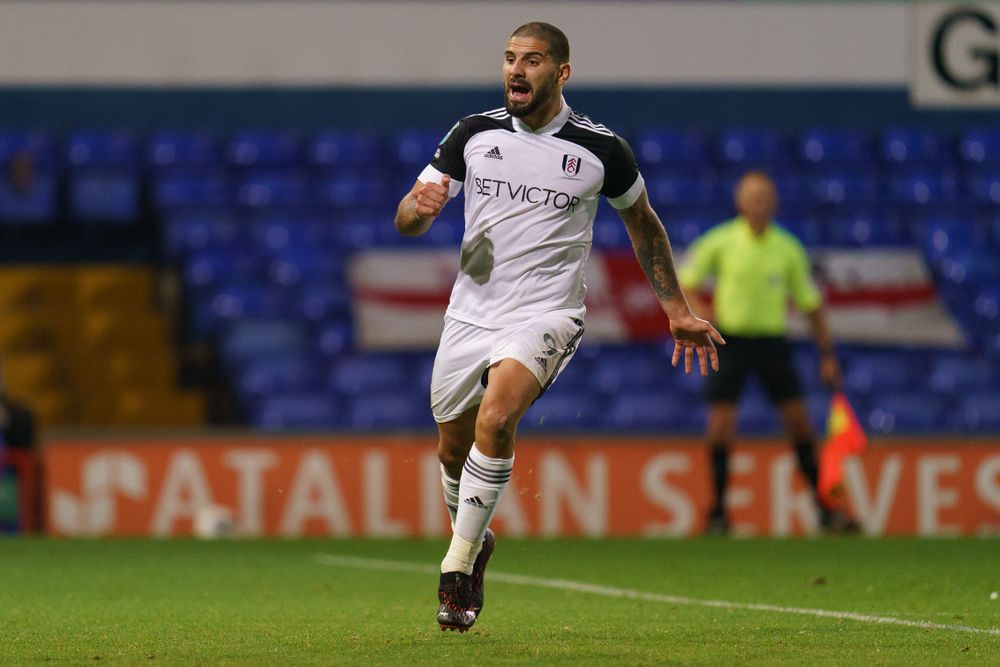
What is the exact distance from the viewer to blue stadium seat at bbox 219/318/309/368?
13508 mm

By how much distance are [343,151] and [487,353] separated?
10.1m

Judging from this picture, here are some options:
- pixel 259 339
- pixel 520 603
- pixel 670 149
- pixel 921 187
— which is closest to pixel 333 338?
pixel 259 339

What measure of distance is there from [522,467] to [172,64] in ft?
20.9

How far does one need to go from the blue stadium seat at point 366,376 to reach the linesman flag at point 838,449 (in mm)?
3915

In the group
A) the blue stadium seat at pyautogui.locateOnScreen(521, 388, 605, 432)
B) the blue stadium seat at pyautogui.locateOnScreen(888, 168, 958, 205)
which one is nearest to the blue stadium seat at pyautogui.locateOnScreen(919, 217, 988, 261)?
the blue stadium seat at pyautogui.locateOnScreen(888, 168, 958, 205)

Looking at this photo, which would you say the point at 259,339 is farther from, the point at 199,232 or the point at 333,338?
the point at 199,232

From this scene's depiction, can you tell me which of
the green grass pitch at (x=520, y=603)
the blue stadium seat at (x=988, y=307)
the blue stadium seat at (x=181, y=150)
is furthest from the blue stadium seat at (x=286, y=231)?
the blue stadium seat at (x=988, y=307)

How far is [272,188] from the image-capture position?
15.0 meters

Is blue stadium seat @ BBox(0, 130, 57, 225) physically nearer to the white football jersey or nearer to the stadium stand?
the stadium stand

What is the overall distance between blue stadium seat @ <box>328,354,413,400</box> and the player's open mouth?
782 centimetres

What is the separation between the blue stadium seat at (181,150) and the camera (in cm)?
1503

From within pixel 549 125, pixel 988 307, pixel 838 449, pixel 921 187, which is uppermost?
pixel 921 187

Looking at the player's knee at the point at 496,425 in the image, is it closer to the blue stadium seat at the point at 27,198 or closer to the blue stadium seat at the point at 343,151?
the blue stadium seat at the point at 27,198

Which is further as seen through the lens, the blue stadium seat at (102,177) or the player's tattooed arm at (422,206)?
the blue stadium seat at (102,177)
